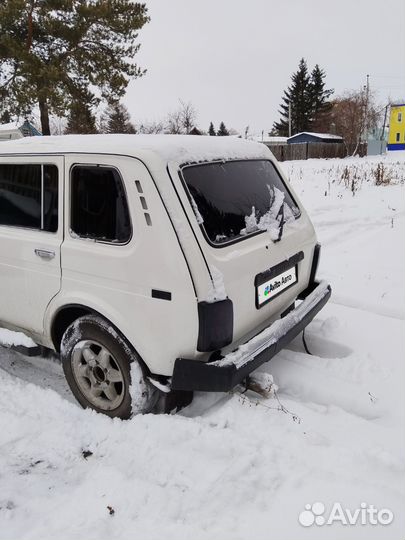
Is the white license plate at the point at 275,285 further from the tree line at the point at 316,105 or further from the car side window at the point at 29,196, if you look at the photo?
the tree line at the point at 316,105

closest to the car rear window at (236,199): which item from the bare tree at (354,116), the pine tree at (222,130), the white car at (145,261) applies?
the white car at (145,261)

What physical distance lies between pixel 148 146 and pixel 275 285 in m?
1.31

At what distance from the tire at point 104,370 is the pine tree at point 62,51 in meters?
21.6

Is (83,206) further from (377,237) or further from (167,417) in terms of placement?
(377,237)

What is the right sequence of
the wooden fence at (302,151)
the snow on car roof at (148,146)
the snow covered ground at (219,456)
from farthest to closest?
the wooden fence at (302,151) < the snow on car roof at (148,146) < the snow covered ground at (219,456)

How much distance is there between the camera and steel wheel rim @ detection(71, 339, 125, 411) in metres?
2.90

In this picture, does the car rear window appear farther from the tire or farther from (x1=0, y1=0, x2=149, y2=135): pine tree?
(x1=0, y1=0, x2=149, y2=135): pine tree

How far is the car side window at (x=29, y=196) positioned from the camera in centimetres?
301

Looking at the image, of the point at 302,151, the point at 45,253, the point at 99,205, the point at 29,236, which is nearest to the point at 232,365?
the point at 99,205

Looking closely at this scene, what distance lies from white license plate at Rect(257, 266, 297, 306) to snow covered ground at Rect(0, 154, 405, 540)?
0.68m

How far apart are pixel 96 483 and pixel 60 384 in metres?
1.19

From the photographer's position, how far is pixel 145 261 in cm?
254

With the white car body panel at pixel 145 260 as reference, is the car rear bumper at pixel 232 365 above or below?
below

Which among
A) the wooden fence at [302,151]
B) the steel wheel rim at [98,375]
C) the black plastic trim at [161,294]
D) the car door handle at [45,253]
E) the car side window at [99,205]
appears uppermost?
the wooden fence at [302,151]
